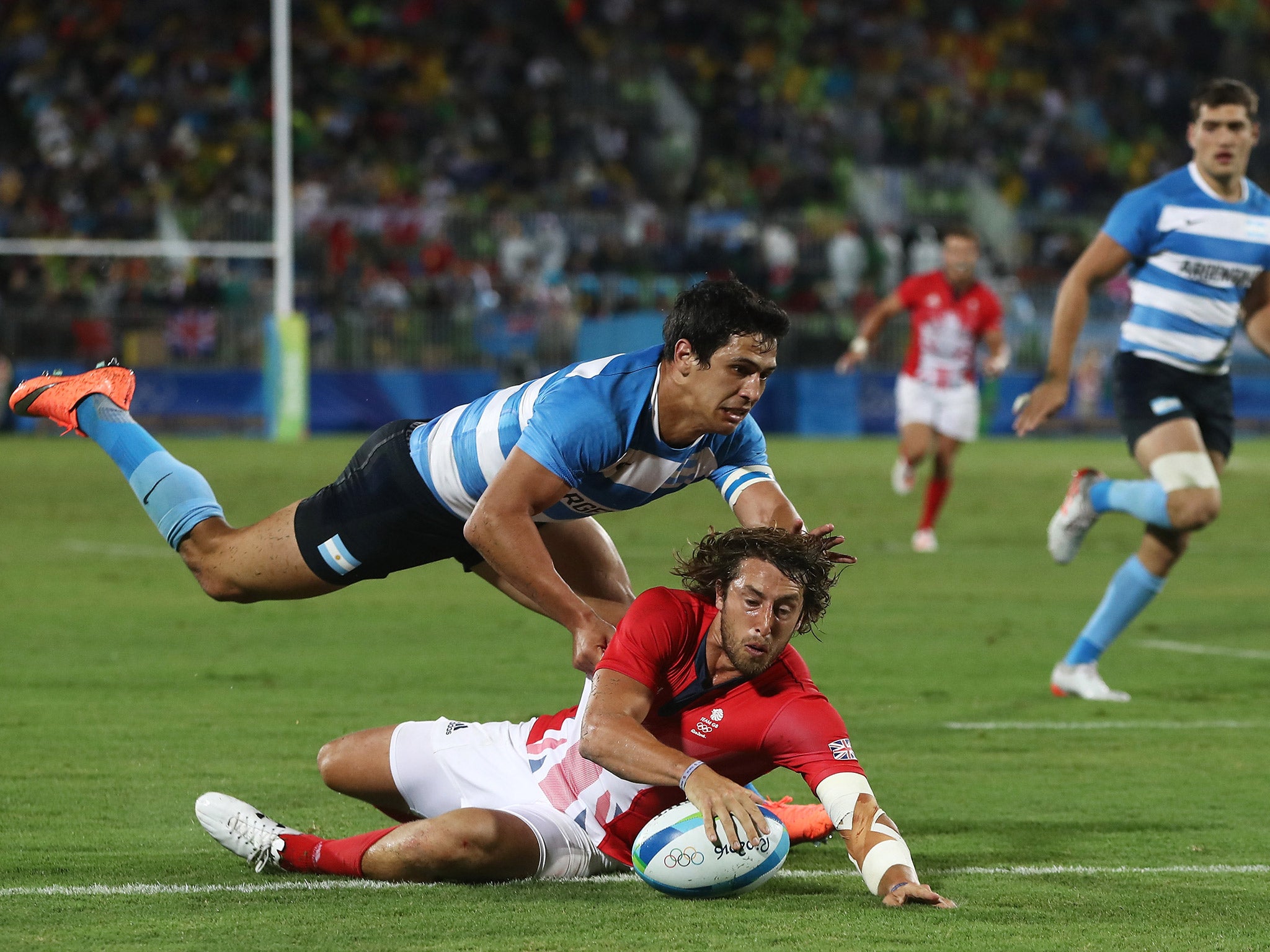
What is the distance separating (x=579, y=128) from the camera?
30.9 meters

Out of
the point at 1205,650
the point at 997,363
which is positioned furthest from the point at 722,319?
the point at 997,363

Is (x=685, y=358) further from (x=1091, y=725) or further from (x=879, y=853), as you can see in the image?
(x=1091, y=725)

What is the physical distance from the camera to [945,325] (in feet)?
50.0

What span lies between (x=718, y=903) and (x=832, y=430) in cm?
2414

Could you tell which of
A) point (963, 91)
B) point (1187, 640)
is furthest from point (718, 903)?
point (963, 91)

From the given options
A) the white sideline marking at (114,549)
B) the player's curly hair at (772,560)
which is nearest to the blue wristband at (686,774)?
the player's curly hair at (772,560)

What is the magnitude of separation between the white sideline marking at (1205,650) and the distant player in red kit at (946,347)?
5027 millimetres

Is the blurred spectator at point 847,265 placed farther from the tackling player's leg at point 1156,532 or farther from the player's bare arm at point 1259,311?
the tackling player's leg at point 1156,532

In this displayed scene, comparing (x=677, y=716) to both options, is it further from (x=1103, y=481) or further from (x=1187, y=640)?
(x=1187, y=640)

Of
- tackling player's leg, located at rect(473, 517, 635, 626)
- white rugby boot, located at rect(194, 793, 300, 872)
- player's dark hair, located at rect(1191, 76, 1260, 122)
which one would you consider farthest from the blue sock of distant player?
player's dark hair, located at rect(1191, 76, 1260, 122)

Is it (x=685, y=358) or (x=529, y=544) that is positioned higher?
(x=685, y=358)

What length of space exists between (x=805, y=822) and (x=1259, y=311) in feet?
14.1

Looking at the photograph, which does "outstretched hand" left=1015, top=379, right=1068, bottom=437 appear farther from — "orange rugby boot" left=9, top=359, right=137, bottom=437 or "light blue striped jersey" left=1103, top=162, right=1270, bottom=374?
"orange rugby boot" left=9, top=359, right=137, bottom=437

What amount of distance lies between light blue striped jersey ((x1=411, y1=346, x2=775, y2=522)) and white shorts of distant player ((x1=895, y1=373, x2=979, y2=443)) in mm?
9247
